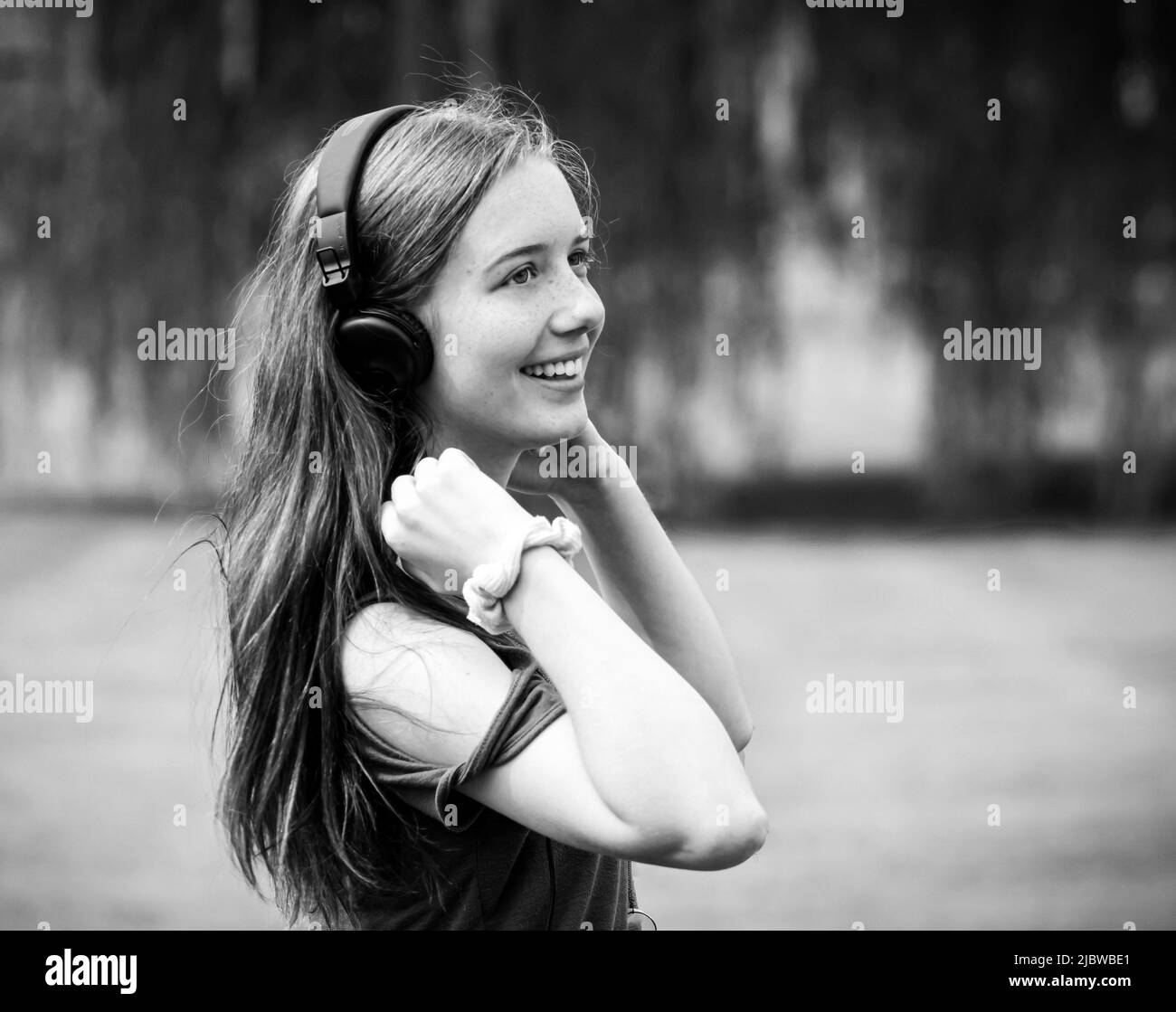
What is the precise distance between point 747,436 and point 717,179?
2025mm

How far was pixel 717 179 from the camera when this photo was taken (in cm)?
1070

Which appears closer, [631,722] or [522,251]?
[631,722]

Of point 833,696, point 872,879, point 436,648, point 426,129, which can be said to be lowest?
point 833,696

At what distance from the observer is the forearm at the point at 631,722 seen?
1079 millimetres

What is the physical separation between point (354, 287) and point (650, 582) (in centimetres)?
47

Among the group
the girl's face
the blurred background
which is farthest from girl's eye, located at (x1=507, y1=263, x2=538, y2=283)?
the blurred background

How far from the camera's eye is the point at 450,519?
1198mm

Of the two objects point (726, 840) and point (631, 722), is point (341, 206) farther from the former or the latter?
point (726, 840)

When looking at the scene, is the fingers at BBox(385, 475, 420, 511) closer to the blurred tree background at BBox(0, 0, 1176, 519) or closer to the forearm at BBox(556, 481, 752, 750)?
the forearm at BBox(556, 481, 752, 750)

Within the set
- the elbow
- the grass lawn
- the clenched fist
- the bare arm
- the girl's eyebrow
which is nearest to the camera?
the elbow

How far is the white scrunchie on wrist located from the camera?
1155mm

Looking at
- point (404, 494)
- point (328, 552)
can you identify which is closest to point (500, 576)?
point (404, 494)
